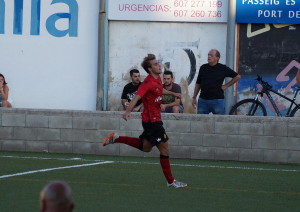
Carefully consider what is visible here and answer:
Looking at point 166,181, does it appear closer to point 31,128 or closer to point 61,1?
point 31,128

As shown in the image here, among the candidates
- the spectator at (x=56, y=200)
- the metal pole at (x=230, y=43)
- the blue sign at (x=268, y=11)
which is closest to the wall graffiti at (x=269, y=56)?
the blue sign at (x=268, y=11)

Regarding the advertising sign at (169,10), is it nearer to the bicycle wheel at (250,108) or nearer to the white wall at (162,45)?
the white wall at (162,45)

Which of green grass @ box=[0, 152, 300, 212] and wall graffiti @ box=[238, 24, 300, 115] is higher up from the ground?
wall graffiti @ box=[238, 24, 300, 115]

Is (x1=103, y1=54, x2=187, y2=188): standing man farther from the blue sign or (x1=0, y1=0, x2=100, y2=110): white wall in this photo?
(x1=0, y1=0, x2=100, y2=110): white wall

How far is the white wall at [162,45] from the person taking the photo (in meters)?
19.6

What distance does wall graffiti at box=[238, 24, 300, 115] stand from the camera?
759 inches

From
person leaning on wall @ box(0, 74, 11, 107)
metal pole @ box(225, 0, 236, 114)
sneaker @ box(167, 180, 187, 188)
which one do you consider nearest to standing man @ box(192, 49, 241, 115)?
metal pole @ box(225, 0, 236, 114)

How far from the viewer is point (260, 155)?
46.3ft

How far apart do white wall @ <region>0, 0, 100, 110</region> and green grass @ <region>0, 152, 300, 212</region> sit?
244 inches

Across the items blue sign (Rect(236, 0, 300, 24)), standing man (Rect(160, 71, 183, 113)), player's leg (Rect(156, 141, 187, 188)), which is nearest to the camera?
player's leg (Rect(156, 141, 187, 188))

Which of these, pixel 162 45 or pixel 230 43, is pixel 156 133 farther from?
pixel 162 45

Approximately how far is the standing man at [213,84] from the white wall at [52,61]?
18.4 ft

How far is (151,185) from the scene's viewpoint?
9922mm

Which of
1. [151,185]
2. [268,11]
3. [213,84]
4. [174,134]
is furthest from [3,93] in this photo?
[151,185]
